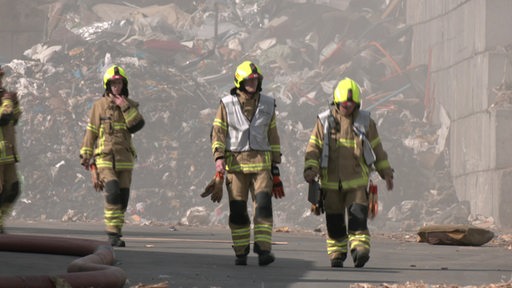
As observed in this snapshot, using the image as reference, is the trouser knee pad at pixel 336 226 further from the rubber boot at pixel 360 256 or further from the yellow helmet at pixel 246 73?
the yellow helmet at pixel 246 73

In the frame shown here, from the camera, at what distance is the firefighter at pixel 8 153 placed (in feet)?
50.3

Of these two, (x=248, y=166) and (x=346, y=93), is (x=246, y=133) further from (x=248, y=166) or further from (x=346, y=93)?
(x=346, y=93)

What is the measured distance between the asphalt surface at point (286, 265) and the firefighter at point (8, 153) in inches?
57.4

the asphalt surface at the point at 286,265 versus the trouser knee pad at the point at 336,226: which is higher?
the trouser knee pad at the point at 336,226

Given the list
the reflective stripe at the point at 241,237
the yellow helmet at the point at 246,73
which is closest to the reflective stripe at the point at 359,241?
the reflective stripe at the point at 241,237

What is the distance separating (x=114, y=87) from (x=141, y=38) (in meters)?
22.4

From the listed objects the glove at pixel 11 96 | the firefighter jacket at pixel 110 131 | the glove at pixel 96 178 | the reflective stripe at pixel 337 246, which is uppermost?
the glove at pixel 11 96

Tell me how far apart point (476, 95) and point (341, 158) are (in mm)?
16376

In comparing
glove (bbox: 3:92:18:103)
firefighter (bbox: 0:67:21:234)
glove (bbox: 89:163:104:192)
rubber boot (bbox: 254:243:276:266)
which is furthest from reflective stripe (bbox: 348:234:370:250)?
glove (bbox: 3:92:18:103)

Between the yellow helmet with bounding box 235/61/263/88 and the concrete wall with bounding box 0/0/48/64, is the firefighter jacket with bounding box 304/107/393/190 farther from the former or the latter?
the concrete wall with bounding box 0/0/48/64

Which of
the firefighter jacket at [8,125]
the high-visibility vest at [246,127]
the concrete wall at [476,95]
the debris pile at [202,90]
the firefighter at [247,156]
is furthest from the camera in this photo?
the debris pile at [202,90]

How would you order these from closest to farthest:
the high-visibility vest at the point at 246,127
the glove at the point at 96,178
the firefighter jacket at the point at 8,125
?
1. the high-visibility vest at the point at 246,127
2. the glove at the point at 96,178
3. the firefighter jacket at the point at 8,125

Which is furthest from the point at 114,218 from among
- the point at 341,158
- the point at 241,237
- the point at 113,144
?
the point at 341,158

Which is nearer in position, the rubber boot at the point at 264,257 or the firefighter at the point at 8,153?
the rubber boot at the point at 264,257
